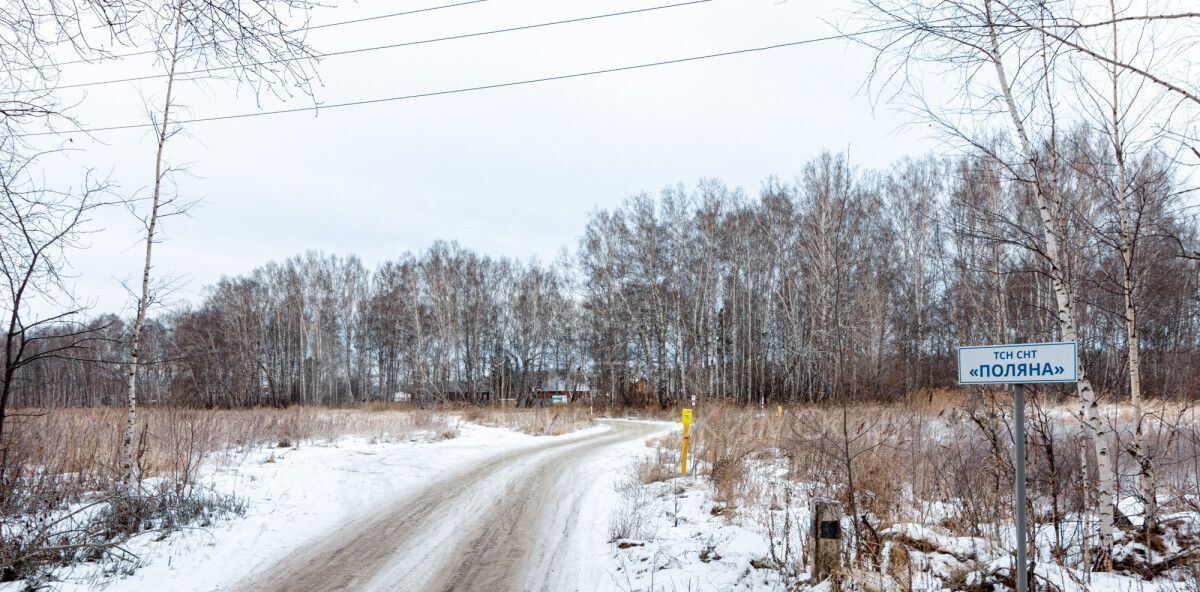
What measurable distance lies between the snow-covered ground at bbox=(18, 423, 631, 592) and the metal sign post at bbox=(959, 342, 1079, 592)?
14.6ft

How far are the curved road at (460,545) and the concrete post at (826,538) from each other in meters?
2.06

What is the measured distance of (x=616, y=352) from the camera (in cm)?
4059

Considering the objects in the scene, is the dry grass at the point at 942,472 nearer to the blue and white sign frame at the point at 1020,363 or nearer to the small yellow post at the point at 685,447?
the small yellow post at the point at 685,447

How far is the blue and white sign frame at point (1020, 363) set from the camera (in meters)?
3.36

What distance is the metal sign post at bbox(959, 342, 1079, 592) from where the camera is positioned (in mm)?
3371

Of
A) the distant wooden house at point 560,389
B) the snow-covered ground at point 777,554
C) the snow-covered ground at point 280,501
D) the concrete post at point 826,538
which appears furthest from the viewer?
the distant wooden house at point 560,389

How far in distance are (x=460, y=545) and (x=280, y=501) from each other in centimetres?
334

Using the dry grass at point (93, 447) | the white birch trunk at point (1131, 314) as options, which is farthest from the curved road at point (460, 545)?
the white birch trunk at point (1131, 314)

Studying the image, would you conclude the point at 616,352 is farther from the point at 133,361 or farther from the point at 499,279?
the point at 133,361

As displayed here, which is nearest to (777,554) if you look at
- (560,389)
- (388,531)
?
(388,531)

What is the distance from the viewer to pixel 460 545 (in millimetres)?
7156

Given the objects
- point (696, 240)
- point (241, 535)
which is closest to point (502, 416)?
point (696, 240)

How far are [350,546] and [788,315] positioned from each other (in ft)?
92.5

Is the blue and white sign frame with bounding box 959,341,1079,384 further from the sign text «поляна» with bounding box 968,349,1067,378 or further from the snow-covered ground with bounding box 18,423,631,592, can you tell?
the snow-covered ground with bounding box 18,423,631,592
